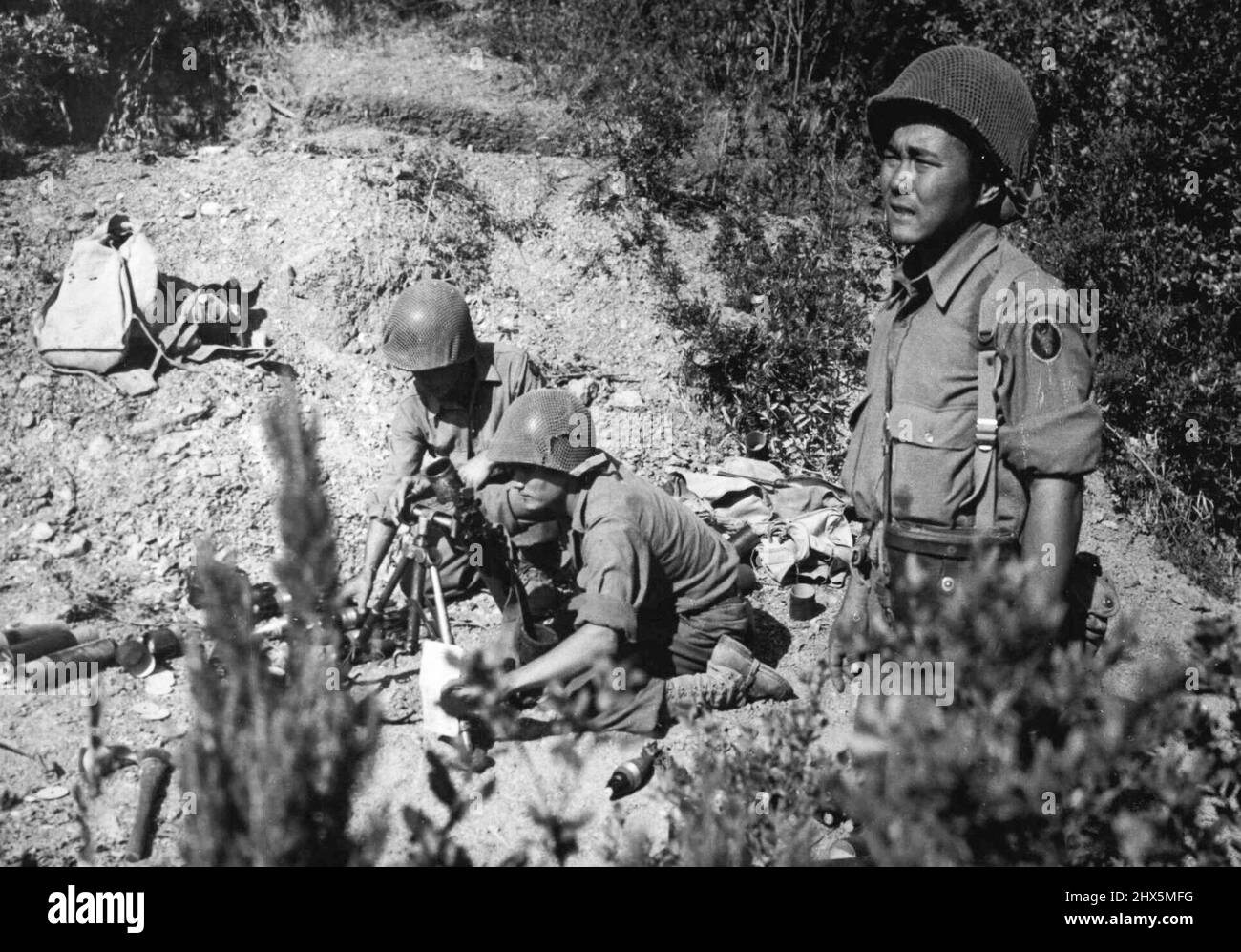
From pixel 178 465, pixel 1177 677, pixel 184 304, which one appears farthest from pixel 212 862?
pixel 184 304

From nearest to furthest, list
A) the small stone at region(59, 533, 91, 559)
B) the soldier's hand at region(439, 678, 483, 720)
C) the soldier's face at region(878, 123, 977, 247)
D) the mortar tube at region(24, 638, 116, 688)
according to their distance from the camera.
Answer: the soldier's face at region(878, 123, 977, 247) < the soldier's hand at region(439, 678, 483, 720) < the mortar tube at region(24, 638, 116, 688) < the small stone at region(59, 533, 91, 559)

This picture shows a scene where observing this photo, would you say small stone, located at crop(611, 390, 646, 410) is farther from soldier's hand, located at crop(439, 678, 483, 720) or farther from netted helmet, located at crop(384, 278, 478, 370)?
soldier's hand, located at crop(439, 678, 483, 720)

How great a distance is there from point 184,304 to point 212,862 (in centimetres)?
532

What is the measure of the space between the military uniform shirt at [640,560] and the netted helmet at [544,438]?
0.14 m

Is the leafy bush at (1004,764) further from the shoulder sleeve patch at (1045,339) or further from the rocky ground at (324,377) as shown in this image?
the rocky ground at (324,377)

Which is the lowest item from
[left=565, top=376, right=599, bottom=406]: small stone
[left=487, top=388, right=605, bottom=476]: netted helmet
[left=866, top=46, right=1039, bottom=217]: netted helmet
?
[left=565, top=376, right=599, bottom=406]: small stone

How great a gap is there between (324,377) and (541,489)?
10.0ft

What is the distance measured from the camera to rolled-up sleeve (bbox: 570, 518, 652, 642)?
380 cm

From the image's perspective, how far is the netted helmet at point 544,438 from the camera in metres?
4.01

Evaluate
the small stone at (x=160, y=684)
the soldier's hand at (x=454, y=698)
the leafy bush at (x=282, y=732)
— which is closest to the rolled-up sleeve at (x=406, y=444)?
the small stone at (x=160, y=684)

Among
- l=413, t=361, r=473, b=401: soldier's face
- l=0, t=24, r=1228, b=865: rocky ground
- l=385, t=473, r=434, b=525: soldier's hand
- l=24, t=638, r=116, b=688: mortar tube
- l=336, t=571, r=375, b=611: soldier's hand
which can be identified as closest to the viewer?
l=0, t=24, r=1228, b=865: rocky ground

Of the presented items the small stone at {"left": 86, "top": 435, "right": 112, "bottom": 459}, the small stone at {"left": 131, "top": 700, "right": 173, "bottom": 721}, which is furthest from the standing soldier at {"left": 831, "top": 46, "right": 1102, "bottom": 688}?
the small stone at {"left": 86, "top": 435, "right": 112, "bottom": 459}

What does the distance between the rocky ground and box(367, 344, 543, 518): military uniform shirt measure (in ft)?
2.47

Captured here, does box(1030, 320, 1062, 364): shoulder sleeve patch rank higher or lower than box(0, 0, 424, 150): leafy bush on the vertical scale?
lower
